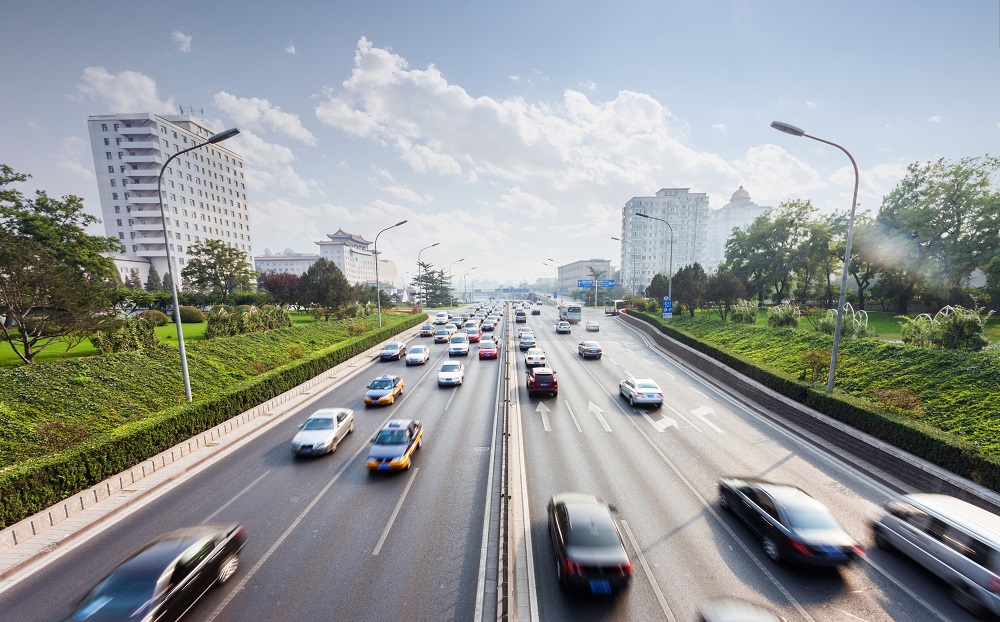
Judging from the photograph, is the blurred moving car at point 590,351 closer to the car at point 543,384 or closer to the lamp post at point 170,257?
the car at point 543,384

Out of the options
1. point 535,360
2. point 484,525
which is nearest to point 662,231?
point 535,360

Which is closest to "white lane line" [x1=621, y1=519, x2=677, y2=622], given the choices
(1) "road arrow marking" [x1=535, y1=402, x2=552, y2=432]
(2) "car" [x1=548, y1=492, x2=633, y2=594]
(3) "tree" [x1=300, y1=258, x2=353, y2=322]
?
(2) "car" [x1=548, y1=492, x2=633, y2=594]

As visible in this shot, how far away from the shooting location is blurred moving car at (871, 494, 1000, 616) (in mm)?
7258

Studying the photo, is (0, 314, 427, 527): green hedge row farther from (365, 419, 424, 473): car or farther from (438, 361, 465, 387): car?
(438, 361, 465, 387): car

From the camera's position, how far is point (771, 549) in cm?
901

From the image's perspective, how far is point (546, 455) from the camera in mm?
14703

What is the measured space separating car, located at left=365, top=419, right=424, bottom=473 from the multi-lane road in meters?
0.49

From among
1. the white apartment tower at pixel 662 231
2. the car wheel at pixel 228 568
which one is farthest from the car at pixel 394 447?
the white apartment tower at pixel 662 231

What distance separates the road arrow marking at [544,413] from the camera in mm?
17562

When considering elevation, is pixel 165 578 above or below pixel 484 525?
above

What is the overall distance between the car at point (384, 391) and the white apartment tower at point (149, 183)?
80.5 metres

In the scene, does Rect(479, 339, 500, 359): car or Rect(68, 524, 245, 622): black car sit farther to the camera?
Rect(479, 339, 500, 359): car

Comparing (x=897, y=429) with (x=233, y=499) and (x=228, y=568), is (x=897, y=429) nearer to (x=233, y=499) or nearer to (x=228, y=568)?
(x=228, y=568)

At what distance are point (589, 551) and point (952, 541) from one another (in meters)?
7.78
